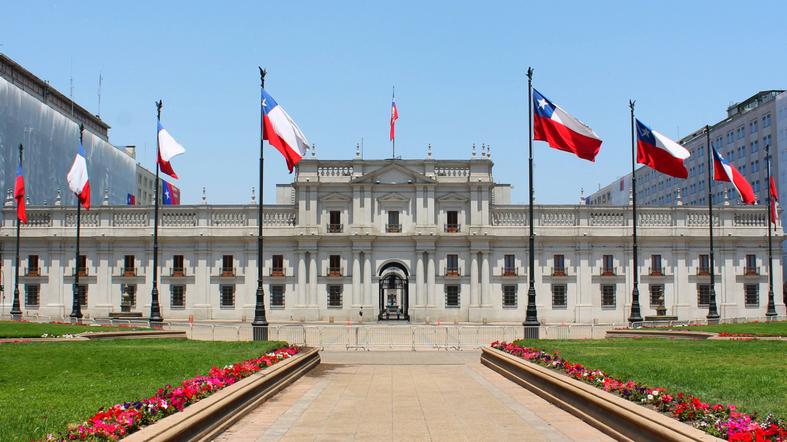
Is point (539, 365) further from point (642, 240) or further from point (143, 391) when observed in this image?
point (642, 240)

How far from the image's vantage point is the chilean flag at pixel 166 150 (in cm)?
4231

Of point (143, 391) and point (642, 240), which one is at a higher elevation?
point (642, 240)

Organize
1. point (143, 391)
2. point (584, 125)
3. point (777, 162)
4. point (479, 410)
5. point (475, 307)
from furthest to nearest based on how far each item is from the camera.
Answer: point (777, 162) → point (475, 307) → point (584, 125) → point (479, 410) → point (143, 391)

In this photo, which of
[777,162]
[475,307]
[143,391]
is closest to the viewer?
[143,391]

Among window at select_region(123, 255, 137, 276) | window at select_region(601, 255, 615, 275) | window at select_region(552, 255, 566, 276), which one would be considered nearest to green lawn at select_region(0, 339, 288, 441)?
window at select_region(123, 255, 137, 276)

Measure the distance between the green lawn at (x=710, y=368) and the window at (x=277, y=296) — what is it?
43.5m

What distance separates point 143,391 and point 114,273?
188 feet

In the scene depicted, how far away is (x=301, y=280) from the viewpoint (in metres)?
67.4

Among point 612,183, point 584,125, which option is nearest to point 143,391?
point 584,125

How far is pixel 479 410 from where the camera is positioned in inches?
629

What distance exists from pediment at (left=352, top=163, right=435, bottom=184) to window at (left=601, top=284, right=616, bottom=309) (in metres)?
17.2

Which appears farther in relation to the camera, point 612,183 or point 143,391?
point 612,183

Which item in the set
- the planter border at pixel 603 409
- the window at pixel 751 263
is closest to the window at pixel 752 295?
the window at pixel 751 263

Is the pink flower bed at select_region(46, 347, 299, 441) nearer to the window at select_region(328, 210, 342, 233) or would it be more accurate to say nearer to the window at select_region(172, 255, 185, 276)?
the window at select_region(328, 210, 342, 233)
